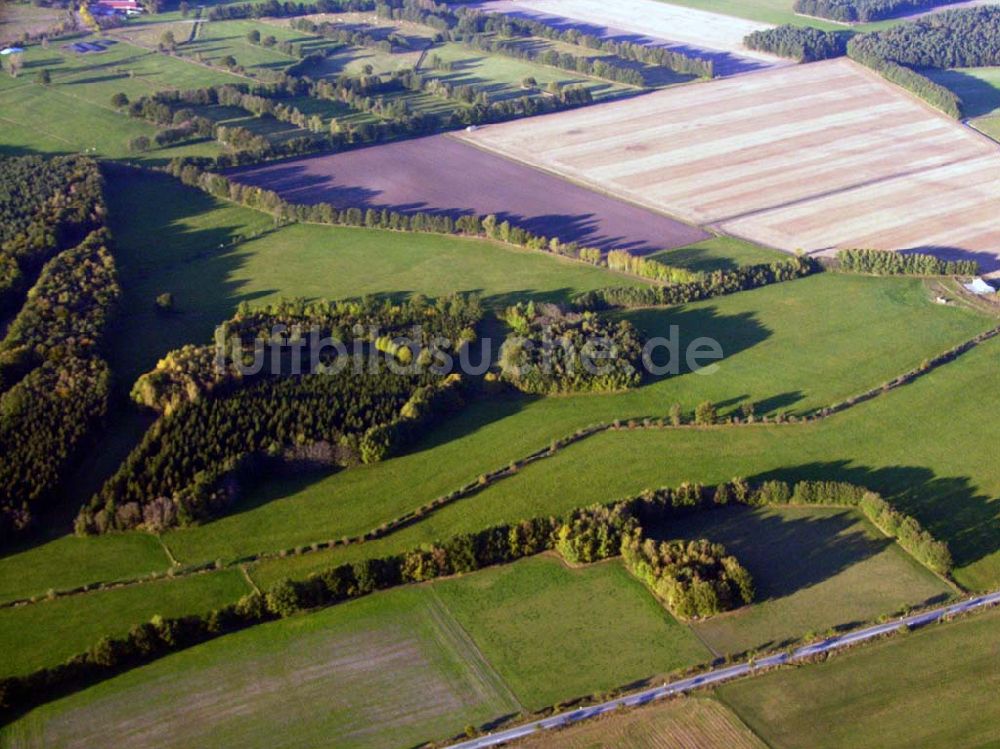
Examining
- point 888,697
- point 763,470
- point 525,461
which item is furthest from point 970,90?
point 888,697

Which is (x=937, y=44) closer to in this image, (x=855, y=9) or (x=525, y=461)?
(x=855, y=9)

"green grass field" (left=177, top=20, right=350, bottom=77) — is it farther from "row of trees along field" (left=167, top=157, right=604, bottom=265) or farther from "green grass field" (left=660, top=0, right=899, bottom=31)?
"green grass field" (left=660, top=0, right=899, bottom=31)

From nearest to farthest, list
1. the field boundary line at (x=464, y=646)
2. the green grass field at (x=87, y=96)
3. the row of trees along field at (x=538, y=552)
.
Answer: the field boundary line at (x=464, y=646), the row of trees along field at (x=538, y=552), the green grass field at (x=87, y=96)

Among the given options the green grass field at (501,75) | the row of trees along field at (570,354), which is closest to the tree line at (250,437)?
the row of trees along field at (570,354)

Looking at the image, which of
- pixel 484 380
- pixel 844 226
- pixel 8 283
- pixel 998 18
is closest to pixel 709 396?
pixel 484 380

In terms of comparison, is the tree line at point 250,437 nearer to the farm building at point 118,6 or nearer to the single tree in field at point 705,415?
the single tree in field at point 705,415

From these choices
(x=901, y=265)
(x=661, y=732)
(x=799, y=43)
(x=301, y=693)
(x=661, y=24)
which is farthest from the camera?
(x=661, y=24)
